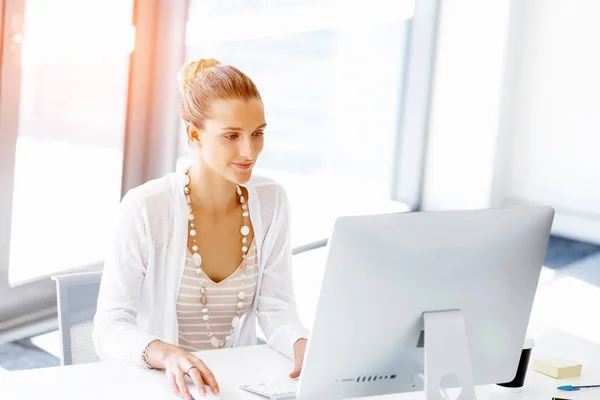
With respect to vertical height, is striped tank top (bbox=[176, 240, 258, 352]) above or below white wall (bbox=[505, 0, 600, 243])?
below

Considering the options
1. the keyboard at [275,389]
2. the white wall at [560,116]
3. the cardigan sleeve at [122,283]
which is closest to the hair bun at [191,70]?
the cardigan sleeve at [122,283]

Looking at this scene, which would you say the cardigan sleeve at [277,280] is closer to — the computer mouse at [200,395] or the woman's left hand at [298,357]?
the woman's left hand at [298,357]

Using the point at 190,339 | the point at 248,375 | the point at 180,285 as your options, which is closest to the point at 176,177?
the point at 180,285

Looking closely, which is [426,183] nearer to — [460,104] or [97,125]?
[460,104]

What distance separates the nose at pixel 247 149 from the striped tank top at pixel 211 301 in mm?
261

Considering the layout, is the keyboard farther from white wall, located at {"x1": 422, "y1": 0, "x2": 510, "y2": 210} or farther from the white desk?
white wall, located at {"x1": 422, "y1": 0, "x2": 510, "y2": 210}

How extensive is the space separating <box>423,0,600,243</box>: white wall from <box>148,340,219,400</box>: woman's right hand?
196 inches

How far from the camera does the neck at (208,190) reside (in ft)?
6.81

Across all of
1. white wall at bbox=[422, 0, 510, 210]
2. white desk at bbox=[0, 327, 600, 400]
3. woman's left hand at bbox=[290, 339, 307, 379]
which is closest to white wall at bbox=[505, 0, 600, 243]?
white wall at bbox=[422, 0, 510, 210]

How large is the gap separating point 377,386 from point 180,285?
70 cm

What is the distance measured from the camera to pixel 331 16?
5.63 m

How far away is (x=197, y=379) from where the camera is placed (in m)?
1.58

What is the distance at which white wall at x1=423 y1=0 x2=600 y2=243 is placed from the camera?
6.23 m

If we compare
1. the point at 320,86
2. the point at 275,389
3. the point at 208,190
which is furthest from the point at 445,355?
the point at 320,86
